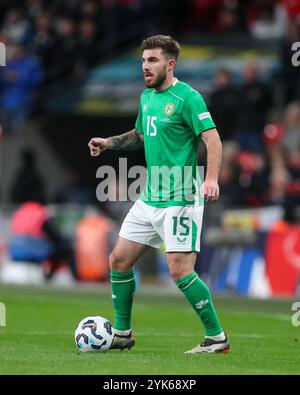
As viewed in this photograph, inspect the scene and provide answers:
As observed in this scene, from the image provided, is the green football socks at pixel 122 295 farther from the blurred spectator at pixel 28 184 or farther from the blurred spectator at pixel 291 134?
the blurred spectator at pixel 28 184

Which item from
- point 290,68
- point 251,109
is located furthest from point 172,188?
point 290,68

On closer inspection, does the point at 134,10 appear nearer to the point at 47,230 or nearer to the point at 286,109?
the point at 286,109

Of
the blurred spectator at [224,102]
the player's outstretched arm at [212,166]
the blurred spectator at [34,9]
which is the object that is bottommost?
the player's outstretched arm at [212,166]

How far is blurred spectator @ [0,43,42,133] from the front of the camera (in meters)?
26.4

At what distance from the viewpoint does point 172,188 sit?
34.0 ft

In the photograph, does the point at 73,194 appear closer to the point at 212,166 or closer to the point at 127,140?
the point at 127,140

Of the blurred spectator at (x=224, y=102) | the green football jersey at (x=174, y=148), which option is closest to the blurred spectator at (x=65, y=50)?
the blurred spectator at (x=224, y=102)

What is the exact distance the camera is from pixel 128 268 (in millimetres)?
10539

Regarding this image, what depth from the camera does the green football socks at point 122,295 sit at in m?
10.6

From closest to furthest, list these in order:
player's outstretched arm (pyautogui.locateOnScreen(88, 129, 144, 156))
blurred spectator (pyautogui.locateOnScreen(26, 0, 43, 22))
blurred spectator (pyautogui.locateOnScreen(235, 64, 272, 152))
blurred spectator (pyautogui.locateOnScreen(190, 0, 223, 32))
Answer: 1. player's outstretched arm (pyautogui.locateOnScreen(88, 129, 144, 156))
2. blurred spectator (pyautogui.locateOnScreen(235, 64, 272, 152))
3. blurred spectator (pyautogui.locateOnScreen(190, 0, 223, 32))
4. blurred spectator (pyautogui.locateOnScreen(26, 0, 43, 22))

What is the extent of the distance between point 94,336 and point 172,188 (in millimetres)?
1355

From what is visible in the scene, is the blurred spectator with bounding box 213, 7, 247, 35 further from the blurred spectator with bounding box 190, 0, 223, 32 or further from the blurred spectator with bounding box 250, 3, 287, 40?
the blurred spectator with bounding box 190, 0, 223, 32

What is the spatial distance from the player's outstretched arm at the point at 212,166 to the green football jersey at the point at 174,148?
0.16 m

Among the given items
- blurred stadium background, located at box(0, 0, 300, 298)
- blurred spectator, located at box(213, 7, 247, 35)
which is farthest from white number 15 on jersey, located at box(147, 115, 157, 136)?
blurred spectator, located at box(213, 7, 247, 35)
